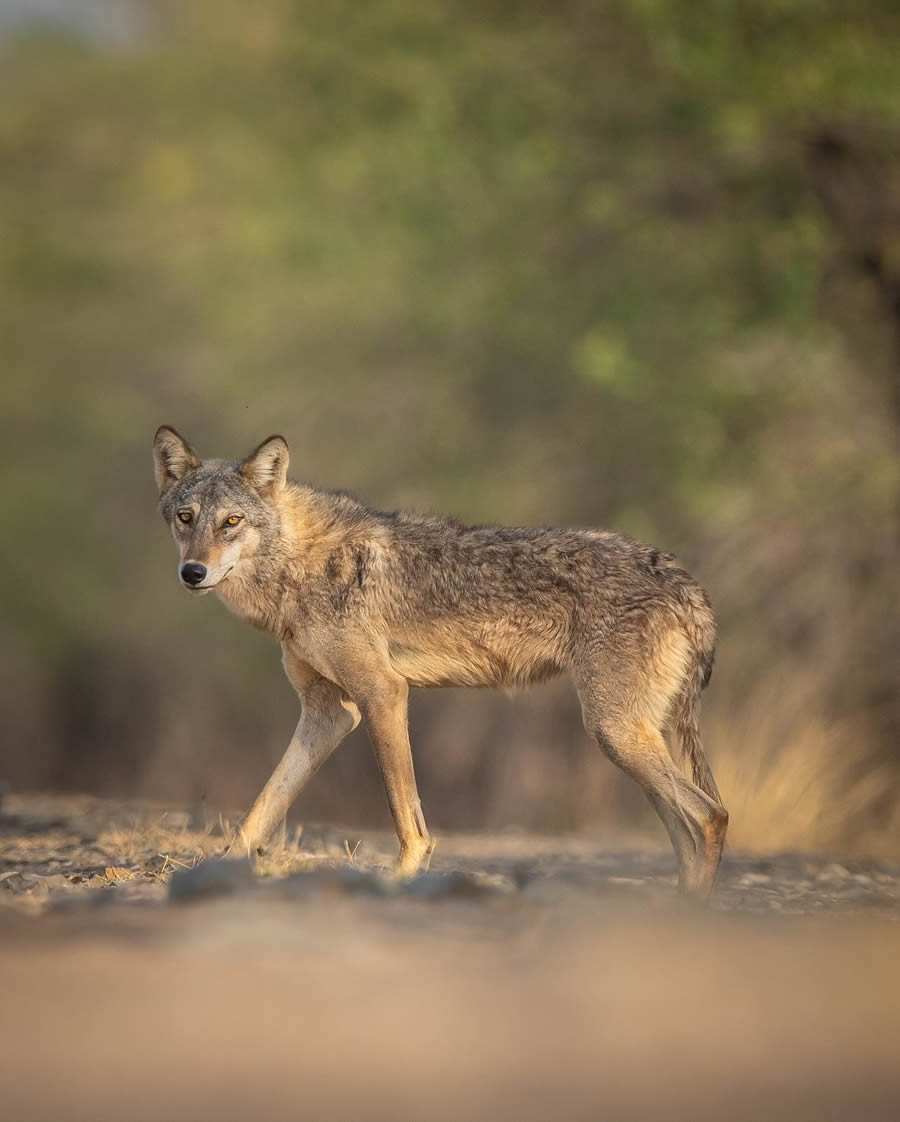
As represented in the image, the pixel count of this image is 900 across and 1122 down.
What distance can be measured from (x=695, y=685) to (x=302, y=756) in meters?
2.14

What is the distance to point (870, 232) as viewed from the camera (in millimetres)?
18516

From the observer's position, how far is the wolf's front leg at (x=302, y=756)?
28.8ft

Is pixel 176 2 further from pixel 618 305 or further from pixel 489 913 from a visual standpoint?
pixel 489 913

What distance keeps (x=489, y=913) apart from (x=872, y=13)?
13658mm

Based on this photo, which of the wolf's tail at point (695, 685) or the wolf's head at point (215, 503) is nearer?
the wolf's tail at point (695, 685)

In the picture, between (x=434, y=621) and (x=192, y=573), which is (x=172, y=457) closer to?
(x=192, y=573)

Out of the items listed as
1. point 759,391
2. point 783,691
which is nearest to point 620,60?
point 759,391

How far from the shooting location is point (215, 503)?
8.88 metres

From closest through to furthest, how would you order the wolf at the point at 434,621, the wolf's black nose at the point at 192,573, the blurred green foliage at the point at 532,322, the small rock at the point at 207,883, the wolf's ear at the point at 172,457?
the small rock at the point at 207,883 → the wolf at the point at 434,621 → the wolf's black nose at the point at 192,573 → the wolf's ear at the point at 172,457 → the blurred green foliage at the point at 532,322

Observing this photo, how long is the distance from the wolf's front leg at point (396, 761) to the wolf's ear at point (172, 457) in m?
1.79

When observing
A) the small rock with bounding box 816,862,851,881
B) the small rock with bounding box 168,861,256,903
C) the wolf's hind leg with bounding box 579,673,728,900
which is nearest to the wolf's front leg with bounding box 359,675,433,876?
the wolf's hind leg with bounding box 579,673,728,900

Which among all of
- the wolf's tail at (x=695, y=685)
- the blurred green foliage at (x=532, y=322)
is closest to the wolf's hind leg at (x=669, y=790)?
the wolf's tail at (x=695, y=685)

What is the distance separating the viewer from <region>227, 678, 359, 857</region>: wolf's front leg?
8.77 metres

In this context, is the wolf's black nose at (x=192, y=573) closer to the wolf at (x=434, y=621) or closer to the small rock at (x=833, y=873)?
the wolf at (x=434, y=621)
